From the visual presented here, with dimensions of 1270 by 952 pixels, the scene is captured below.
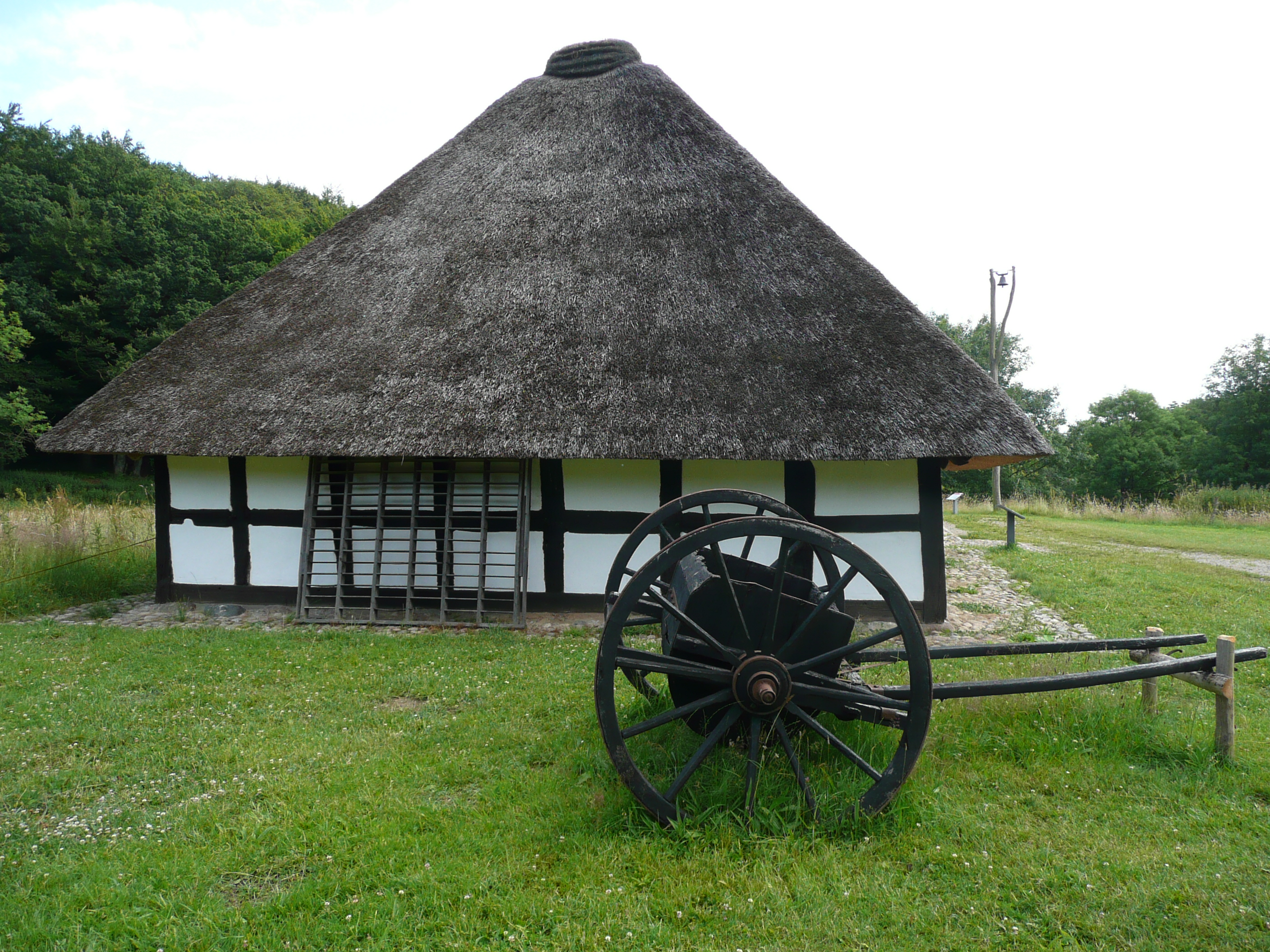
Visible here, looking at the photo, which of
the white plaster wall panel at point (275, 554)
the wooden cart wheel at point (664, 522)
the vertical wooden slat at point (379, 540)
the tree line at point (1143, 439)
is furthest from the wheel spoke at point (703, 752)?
the tree line at point (1143, 439)

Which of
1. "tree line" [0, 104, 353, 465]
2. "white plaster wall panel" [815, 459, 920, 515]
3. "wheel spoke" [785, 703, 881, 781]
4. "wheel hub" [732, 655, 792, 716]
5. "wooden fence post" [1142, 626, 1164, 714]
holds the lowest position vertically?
"wooden fence post" [1142, 626, 1164, 714]

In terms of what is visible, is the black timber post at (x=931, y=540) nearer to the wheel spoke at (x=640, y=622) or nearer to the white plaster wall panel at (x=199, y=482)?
the wheel spoke at (x=640, y=622)

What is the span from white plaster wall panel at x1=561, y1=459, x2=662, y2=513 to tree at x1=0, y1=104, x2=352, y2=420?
19599 mm

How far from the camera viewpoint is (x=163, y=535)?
22.6ft

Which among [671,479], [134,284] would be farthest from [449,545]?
[134,284]

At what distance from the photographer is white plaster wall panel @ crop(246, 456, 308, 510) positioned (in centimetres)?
674

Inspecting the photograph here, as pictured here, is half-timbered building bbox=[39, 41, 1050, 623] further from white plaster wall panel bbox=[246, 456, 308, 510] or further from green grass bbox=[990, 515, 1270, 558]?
green grass bbox=[990, 515, 1270, 558]

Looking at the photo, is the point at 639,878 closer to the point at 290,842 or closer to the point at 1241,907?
the point at 290,842

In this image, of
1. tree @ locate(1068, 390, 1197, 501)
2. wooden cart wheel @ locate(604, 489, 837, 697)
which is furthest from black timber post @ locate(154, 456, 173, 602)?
Result: tree @ locate(1068, 390, 1197, 501)

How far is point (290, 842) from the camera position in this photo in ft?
8.36

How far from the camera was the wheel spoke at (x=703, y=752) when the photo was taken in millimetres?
2426

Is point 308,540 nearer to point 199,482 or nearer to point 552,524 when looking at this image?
point 199,482

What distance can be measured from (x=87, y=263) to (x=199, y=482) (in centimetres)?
2024

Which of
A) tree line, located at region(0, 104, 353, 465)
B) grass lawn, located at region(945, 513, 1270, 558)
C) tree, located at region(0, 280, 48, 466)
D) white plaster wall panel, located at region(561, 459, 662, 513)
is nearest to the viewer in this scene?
white plaster wall panel, located at region(561, 459, 662, 513)
